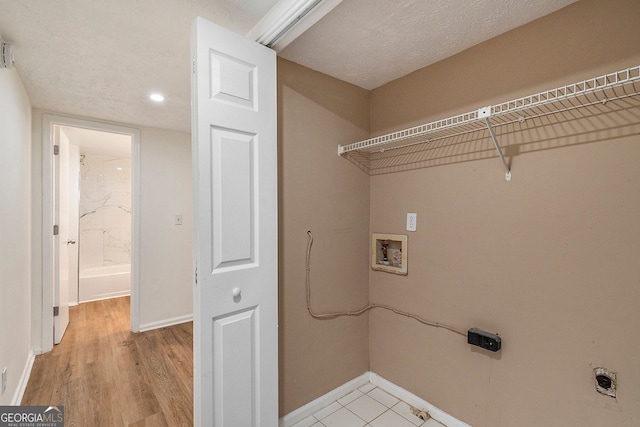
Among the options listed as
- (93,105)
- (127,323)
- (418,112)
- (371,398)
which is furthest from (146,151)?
(371,398)

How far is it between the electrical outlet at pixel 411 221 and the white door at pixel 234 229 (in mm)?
954

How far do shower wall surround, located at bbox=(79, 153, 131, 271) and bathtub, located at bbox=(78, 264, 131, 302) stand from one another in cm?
18

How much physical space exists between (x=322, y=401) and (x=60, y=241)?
3.01 m

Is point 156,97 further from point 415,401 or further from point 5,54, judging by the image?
point 415,401

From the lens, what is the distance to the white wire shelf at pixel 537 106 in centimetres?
113

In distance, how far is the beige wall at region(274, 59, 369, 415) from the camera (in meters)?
1.77

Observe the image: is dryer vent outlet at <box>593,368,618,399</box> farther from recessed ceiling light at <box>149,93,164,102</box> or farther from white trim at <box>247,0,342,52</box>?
recessed ceiling light at <box>149,93,164,102</box>

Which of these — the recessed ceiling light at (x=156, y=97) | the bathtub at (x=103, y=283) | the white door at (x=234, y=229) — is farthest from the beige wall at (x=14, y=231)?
the bathtub at (x=103, y=283)

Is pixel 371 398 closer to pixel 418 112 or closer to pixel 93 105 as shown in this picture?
pixel 418 112

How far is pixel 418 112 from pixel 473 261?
39.6 inches

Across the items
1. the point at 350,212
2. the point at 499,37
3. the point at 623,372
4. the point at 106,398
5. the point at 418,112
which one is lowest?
the point at 106,398

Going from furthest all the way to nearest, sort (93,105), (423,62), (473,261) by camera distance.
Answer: (93,105), (423,62), (473,261)

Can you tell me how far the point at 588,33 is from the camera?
1279 mm

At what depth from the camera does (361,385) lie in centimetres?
215
